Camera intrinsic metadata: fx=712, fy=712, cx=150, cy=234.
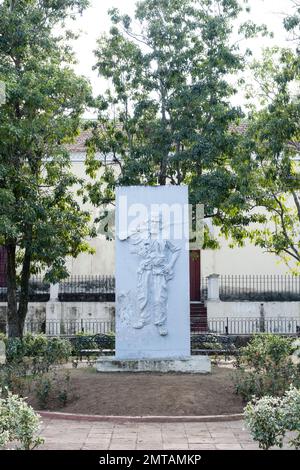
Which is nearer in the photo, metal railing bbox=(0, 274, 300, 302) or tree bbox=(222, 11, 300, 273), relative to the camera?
tree bbox=(222, 11, 300, 273)

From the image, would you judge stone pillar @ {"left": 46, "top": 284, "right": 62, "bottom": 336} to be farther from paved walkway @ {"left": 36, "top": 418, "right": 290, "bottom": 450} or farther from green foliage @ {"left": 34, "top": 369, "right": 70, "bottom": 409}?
paved walkway @ {"left": 36, "top": 418, "right": 290, "bottom": 450}

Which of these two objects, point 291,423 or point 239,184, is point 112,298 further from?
point 291,423

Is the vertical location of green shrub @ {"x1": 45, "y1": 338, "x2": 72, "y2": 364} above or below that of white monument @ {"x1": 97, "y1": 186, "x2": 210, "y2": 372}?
below

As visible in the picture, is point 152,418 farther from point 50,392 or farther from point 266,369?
point 266,369

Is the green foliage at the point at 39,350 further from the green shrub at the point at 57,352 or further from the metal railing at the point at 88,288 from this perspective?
the metal railing at the point at 88,288

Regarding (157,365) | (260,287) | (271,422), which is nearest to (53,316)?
(260,287)

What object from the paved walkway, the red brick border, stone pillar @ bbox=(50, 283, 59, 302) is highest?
stone pillar @ bbox=(50, 283, 59, 302)

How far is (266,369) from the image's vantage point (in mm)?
14625

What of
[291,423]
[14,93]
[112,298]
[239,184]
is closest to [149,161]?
[239,184]

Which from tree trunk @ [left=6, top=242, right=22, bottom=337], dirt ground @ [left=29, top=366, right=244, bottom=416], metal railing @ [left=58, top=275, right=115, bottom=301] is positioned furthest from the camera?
metal railing @ [left=58, top=275, right=115, bottom=301]

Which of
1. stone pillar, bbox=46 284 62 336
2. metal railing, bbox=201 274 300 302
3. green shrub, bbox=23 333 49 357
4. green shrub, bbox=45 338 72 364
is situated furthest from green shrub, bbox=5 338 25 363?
metal railing, bbox=201 274 300 302

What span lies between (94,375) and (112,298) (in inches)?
470

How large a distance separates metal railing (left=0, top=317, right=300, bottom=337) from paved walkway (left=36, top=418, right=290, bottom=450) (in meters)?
12.8

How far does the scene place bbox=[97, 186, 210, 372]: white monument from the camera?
1581 cm
